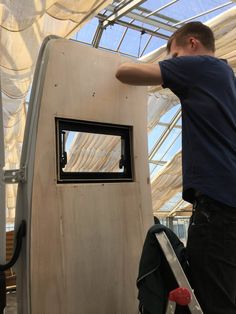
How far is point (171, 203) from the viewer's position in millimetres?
13734

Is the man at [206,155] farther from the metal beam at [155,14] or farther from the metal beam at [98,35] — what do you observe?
the metal beam at [98,35]

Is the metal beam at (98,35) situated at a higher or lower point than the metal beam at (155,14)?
lower

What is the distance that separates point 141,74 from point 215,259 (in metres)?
0.69

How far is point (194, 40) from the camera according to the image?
151 centimetres

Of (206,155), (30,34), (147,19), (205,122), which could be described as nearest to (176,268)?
(206,155)

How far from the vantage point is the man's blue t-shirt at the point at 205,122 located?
1.32 m

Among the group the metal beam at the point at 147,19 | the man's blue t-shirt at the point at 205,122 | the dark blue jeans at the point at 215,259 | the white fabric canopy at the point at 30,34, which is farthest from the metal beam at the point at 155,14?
the dark blue jeans at the point at 215,259

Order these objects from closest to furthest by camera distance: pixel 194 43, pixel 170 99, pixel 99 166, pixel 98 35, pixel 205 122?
pixel 205 122 < pixel 194 43 < pixel 99 166 < pixel 98 35 < pixel 170 99

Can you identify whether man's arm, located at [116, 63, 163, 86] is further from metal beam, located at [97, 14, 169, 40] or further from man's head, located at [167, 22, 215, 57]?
metal beam, located at [97, 14, 169, 40]

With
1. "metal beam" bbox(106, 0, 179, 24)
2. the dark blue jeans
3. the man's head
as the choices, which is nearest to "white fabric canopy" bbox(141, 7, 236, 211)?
"metal beam" bbox(106, 0, 179, 24)

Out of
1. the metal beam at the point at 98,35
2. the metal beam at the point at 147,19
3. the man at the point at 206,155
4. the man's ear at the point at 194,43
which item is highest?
the metal beam at the point at 147,19

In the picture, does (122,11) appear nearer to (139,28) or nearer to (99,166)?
(139,28)

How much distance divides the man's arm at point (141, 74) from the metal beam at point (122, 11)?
250 inches

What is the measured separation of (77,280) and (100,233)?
21 cm
